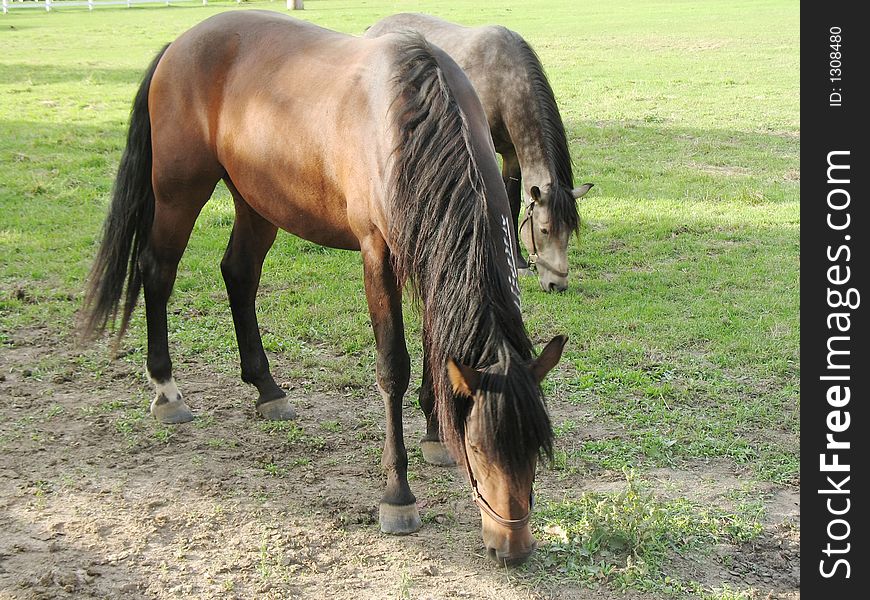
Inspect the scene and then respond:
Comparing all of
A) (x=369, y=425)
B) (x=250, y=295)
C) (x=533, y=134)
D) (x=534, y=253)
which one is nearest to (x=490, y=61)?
(x=533, y=134)

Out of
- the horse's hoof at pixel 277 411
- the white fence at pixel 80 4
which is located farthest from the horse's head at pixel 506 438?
the white fence at pixel 80 4

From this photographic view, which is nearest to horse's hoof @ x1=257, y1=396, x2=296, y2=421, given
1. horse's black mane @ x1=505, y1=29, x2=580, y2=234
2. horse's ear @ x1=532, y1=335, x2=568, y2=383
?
horse's ear @ x1=532, y1=335, x2=568, y2=383

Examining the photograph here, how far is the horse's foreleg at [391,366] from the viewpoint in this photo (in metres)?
3.58

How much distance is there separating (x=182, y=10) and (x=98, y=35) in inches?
325

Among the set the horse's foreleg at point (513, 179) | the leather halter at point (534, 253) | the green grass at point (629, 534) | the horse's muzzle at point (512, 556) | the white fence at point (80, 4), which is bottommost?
the green grass at point (629, 534)

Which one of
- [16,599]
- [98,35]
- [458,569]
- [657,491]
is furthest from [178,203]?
[98,35]

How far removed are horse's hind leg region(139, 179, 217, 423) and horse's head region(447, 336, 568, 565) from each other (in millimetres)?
2193

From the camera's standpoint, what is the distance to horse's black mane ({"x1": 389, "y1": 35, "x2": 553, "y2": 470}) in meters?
2.89

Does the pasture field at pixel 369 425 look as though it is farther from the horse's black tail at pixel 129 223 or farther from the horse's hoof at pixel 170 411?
the horse's black tail at pixel 129 223

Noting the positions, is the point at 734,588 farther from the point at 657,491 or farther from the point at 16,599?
the point at 16,599

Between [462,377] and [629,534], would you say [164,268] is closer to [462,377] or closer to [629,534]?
[462,377]

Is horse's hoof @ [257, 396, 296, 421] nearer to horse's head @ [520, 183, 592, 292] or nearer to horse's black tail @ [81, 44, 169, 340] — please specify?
horse's black tail @ [81, 44, 169, 340]

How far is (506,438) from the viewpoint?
9.45 ft
